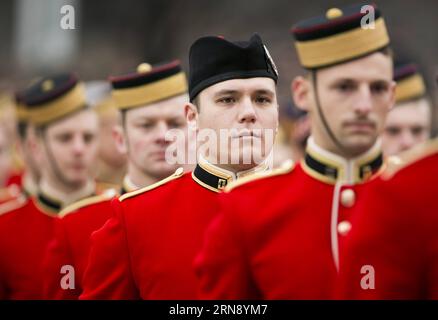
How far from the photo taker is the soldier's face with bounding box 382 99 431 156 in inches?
277

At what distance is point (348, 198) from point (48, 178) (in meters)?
3.12

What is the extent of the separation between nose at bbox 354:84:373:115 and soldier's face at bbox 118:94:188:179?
1098 mm

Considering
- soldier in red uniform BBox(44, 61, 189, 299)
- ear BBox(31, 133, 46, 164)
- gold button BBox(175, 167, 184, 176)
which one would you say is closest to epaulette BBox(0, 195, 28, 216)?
ear BBox(31, 133, 46, 164)

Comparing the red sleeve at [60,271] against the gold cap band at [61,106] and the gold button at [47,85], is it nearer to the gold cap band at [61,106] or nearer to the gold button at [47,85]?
the gold cap band at [61,106]

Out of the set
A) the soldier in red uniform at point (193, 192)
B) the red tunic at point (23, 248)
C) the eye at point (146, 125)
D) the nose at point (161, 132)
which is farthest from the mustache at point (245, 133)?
the red tunic at point (23, 248)

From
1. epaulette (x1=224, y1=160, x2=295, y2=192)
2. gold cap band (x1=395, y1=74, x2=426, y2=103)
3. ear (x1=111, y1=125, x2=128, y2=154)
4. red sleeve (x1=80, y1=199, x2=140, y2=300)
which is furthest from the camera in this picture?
gold cap band (x1=395, y1=74, x2=426, y2=103)

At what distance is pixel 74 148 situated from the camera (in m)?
7.12

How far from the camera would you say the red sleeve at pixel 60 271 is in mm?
5738

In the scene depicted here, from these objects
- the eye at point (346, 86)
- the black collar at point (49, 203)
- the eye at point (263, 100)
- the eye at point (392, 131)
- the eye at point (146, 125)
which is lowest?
the black collar at point (49, 203)

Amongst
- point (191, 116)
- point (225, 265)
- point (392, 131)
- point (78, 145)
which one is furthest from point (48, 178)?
point (225, 265)

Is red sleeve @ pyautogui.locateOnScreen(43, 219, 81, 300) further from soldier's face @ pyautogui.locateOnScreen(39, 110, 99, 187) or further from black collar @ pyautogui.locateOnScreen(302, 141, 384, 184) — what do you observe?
black collar @ pyautogui.locateOnScreen(302, 141, 384, 184)

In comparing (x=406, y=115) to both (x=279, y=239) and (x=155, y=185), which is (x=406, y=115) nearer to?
(x=155, y=185)

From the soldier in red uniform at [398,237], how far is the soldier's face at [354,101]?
406mm
